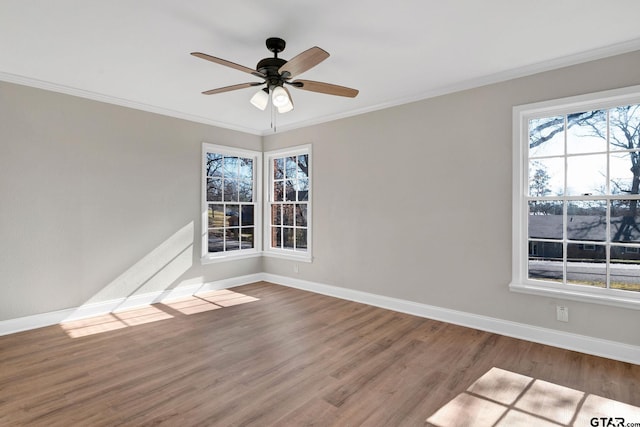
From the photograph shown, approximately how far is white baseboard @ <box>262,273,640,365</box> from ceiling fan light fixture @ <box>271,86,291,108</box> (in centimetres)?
282

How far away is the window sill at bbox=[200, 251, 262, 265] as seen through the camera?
16.5 feet

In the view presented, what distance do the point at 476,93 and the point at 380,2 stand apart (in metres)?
1.87

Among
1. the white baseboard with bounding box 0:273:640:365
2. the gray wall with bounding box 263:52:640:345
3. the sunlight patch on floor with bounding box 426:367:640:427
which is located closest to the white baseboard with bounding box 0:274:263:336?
the white baseboard with bounding box 0:273:640:365

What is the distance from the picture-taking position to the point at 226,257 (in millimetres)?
5320

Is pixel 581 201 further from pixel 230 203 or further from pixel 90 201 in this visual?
pixel 90 201

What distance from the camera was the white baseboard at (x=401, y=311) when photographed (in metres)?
2.88

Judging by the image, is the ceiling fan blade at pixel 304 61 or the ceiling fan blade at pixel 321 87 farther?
→ the ceiling fan blade at pixel 321 87

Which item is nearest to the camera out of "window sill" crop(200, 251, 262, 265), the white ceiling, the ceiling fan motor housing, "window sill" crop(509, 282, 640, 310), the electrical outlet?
the white ceiling

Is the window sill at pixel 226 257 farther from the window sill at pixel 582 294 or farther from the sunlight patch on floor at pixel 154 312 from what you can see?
the window sill at pixel 582 294

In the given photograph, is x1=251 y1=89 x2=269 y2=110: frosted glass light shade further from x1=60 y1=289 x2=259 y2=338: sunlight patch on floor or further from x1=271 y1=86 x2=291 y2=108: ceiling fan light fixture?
x1=60 y1=289 x2=259 y2=338: sunlight patch on floor

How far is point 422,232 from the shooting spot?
3.96 metres

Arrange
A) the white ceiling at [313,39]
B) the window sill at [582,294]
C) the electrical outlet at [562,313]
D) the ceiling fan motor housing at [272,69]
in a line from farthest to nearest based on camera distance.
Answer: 1. the electrical outlet at [562,313]
2. the window sill at [582,294]
3. the ceiling fan motor housing at [272,69]
4. the white ceiling at [313,39]

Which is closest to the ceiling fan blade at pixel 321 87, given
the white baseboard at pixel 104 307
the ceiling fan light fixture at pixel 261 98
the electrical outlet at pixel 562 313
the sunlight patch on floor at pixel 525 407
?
the ceiling fan light fixture at pixel 261 98

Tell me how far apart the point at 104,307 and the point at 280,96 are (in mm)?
3433
